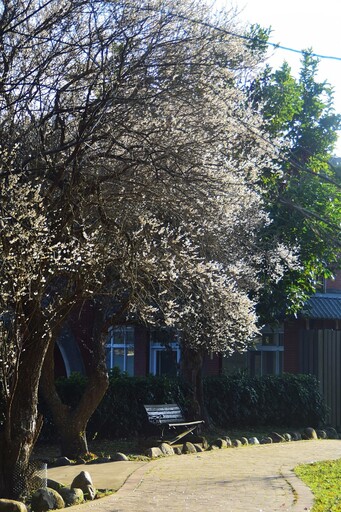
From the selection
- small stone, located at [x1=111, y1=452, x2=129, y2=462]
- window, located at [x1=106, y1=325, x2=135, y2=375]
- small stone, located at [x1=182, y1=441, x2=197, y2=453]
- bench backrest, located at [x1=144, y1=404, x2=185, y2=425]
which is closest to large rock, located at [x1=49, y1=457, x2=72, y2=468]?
small stone, located at [x1=111, y1=452, x2=129, y2=462]

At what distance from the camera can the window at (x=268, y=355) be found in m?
30.2

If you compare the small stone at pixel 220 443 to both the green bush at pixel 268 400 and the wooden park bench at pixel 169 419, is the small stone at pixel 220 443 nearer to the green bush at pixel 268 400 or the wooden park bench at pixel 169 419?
the wooden park bench at pixel 169 419

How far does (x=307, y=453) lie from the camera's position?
1525cm

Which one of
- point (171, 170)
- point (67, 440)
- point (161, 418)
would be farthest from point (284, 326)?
point (171, 170)

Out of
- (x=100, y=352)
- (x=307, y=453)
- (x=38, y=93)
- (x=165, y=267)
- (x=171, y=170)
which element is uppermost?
(x=38, y=93)

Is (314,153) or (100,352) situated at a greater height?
(314,153)

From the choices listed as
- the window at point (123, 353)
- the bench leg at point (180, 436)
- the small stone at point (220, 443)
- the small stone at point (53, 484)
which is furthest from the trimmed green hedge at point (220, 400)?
the window at point (123, 353)

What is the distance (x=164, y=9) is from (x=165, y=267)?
3.57 meters

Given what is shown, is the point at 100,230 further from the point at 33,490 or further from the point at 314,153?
the point at 314,153

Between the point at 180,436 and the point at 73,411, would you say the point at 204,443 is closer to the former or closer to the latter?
the point at 180,436

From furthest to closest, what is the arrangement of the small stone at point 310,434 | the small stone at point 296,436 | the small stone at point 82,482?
the small stone at point 310,434 < the small stone at point 296,436 < the small stone at point 82,482

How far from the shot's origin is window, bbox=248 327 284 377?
30.2 m

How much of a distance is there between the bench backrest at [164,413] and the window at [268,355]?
12787 millimetres

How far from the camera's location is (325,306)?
97.6 feet
